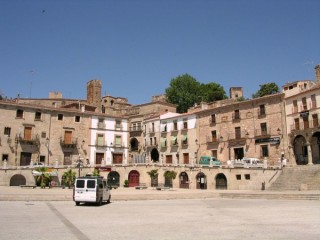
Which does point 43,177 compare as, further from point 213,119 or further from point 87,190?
point 213,119

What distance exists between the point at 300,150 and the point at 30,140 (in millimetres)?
35708

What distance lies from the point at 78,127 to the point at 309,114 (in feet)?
106

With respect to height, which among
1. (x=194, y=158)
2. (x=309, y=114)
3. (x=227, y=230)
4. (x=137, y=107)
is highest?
(x=137, y=107)

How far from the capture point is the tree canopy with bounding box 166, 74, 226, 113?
243 feet

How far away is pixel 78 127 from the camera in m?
51.3

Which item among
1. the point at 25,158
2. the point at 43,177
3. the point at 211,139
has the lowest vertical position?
the point at 43,177

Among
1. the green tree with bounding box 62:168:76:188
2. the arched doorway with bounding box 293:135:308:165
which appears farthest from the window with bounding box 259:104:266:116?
the green tree with bounding box 62:168:76:188

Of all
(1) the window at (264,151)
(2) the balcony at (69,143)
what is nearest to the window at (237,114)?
(1) the window at (264,151)

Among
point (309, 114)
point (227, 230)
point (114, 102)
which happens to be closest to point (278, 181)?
point (309, 114)

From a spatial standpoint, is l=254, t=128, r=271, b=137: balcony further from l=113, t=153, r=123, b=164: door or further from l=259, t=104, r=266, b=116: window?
l=113, t=153, r=123, b=164: door

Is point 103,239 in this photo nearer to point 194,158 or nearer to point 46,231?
point 46,231

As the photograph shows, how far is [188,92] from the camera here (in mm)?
74812

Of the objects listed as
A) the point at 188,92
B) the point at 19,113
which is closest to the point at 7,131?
the point at 19,113

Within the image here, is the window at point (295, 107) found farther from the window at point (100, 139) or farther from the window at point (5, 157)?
the window at point (5, 157)
